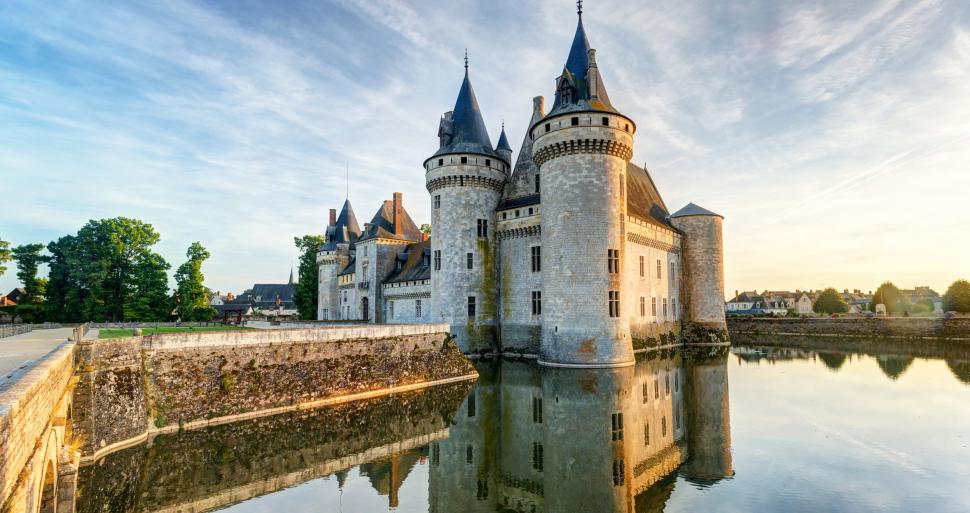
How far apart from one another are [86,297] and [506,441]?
35967 millimetres

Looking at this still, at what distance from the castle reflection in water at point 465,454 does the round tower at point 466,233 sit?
35.7 feet

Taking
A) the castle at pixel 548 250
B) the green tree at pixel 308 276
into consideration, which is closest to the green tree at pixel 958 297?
the castle at pixel 548 250

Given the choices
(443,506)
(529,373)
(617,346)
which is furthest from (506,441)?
(617,346)

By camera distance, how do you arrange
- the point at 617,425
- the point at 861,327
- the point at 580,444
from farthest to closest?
the point at 861,327, the point at 617,425, the point at 580,444

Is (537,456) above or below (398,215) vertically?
below

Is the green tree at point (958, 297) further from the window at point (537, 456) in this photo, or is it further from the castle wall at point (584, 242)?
the window at point (537, 456)

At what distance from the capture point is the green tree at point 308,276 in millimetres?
47188

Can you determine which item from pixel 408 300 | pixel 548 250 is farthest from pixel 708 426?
pixel 408 300

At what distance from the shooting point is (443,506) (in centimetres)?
960

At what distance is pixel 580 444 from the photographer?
12.6 metres

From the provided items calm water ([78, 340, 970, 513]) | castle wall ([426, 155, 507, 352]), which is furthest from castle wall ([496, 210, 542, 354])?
calm water ([78, 340, 970, 513])

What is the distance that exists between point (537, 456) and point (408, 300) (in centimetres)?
2444

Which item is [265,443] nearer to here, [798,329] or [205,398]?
[205,398]

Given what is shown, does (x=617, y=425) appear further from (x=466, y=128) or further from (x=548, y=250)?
(x=466, y=128)
